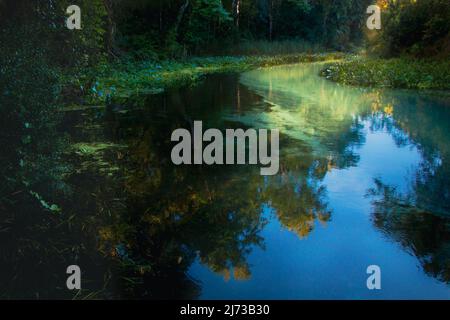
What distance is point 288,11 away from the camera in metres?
51.3

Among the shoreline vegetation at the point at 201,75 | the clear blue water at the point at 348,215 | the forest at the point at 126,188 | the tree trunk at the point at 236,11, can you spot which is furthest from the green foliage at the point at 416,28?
the tree trunk at the point at 236,11

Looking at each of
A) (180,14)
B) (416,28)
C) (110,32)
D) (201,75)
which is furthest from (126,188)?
(180,14)

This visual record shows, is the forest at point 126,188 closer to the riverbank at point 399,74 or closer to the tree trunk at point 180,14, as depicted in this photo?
the riverbank at point 399,74

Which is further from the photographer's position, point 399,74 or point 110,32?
point 110,32

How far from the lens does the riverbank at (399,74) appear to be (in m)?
20.1

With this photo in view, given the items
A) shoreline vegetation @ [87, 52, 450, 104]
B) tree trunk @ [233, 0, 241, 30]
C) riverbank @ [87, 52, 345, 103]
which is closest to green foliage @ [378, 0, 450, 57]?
shoreline vegetation @ [87, 52, 450, 104]

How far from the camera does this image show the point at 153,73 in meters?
24.5

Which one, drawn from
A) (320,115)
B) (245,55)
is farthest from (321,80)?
(245,55)

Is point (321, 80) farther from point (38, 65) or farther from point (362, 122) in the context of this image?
point (38, 65)

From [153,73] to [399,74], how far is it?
36.7ft

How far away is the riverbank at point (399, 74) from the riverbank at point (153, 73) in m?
7.32

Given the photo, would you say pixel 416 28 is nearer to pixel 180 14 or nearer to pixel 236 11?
pixel 180 14

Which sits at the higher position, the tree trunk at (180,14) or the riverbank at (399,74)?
the tree trunk at (180,14)

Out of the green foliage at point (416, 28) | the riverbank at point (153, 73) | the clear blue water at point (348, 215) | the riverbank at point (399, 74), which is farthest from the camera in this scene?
the green foliage at point (416, 28)
